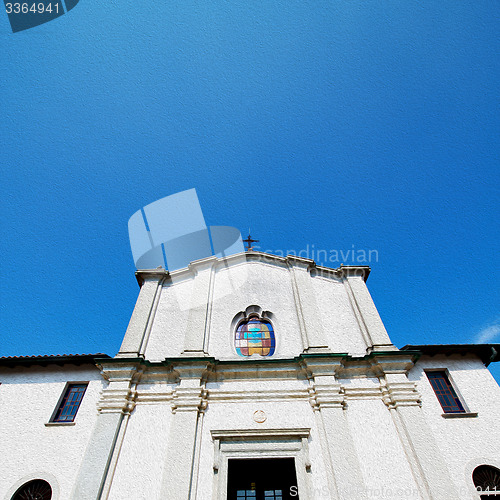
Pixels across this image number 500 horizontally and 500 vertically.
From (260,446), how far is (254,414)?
33.6 inches

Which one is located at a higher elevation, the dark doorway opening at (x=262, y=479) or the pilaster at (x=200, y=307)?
the pilaster at (x=200, y=307)

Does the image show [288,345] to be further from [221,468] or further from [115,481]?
[115,481]

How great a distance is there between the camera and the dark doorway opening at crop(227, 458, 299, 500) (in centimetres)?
930

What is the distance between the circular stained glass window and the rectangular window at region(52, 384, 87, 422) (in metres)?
1.61

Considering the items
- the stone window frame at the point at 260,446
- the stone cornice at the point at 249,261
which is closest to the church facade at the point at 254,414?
the stone window frame at the point at 260,446

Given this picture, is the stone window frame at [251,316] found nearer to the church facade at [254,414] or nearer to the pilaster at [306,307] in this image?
the church facade at [254,414]

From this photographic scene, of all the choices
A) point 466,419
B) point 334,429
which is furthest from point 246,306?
point 466,419

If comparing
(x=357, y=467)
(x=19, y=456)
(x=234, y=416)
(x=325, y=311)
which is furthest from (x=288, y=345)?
(x=19, y=456)

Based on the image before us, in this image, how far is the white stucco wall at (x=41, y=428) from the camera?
8859 millimetres

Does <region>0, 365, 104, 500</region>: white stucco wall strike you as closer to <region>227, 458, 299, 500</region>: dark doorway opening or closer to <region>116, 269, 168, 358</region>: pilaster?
<region>116, 269, 168, 358</region>: pilaster

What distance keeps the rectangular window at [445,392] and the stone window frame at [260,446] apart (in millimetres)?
4582

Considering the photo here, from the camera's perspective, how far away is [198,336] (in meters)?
11.5

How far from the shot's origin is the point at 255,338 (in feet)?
40.1

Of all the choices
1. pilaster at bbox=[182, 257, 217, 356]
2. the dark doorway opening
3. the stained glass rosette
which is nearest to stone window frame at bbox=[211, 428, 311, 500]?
the dark doorway opening
